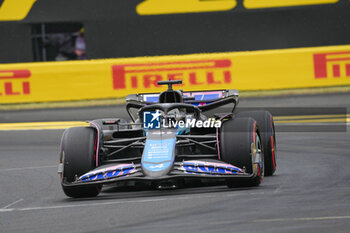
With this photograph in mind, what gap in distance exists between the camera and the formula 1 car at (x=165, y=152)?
8.36 meters

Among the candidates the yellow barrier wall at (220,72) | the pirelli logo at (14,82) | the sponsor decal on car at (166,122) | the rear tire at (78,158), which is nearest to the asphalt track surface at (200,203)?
the rear tire at (78,158)

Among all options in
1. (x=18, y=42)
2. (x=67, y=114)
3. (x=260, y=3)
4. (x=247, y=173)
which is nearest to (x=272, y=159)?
(x=247, y=173)

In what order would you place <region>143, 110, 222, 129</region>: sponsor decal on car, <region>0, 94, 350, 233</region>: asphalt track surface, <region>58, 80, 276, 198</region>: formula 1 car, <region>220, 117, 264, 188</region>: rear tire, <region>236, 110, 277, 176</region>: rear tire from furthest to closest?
<region>236, 110, 277, 176</region>: rear tire
<region>143, 110, 222, 129</region>: sponsor decal on car
<region>220, 117, 264, 188</region>: rear tire
<region>58, 80, 276, 198</region>: formula 1 car
<region>0, 94, 350, 233</region>: asphalt track surface

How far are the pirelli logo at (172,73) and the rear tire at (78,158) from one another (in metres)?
9.41

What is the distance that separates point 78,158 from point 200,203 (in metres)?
1.48

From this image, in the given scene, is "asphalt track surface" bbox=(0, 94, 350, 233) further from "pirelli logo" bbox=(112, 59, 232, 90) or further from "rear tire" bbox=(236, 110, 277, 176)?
"pirelli logo" bbox=(112, 59, 232, 90)

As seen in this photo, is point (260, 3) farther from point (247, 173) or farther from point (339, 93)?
point (247, 173)

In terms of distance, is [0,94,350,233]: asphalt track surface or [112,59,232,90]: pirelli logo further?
[112,59,232,90]: pirelli logo

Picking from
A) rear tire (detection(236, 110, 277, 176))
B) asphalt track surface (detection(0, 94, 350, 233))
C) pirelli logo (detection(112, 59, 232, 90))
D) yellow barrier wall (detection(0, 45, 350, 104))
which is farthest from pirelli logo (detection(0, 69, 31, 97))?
rear tire (detection(236, 110, 277, 176))

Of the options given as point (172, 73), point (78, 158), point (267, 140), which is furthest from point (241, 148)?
point (172, 73)

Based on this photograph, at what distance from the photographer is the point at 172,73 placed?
721 inches

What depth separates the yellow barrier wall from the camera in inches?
717

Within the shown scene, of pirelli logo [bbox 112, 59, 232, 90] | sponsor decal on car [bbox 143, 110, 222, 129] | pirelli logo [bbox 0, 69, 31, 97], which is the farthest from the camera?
pirelli logo [bbox 0, 69, 31, 97]

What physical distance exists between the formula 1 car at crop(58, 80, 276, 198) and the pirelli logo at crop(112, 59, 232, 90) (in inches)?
335
